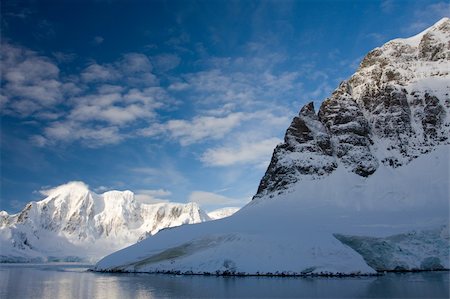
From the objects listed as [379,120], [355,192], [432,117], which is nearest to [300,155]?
[355,192]

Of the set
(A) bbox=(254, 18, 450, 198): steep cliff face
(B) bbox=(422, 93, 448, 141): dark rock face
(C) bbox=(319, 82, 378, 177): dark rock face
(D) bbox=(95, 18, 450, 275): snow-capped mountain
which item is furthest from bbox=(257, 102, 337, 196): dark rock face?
(B) bbox=(422, 93, 448, 141): dark rock face

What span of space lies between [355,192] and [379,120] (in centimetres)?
2961

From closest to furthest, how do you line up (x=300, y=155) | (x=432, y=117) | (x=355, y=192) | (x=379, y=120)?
(x=355, y=192), (x=432, y=117), (x=379, y=120), (x=300, y=155)

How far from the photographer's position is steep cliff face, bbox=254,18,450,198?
114 metres

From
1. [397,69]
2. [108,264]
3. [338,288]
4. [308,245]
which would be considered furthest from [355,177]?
[338,288]

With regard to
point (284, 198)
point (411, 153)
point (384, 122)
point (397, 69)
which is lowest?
point (284, 198)

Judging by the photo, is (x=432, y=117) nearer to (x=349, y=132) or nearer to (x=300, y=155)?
(x=349, y=132)

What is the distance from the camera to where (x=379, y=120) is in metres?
123

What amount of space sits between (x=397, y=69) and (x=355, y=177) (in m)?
40.7

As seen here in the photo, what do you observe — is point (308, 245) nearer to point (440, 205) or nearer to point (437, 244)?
point (437, 244)

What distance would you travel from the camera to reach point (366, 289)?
39125 mm

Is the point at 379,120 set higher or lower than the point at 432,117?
higher

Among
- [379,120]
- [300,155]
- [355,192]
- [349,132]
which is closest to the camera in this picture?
[355,192]

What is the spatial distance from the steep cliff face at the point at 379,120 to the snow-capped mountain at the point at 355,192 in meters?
0.31
